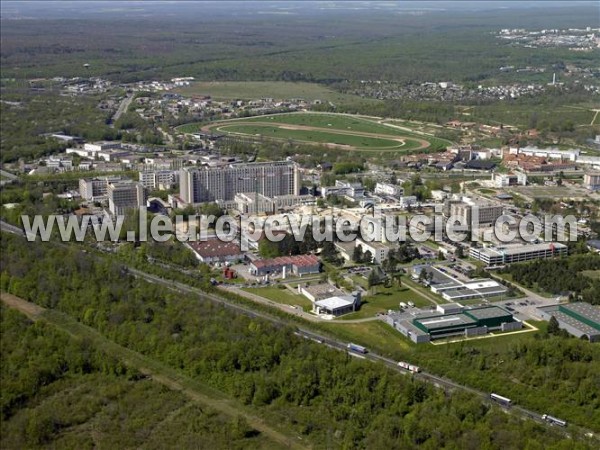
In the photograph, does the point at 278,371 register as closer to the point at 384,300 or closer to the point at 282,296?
the point at 282,296

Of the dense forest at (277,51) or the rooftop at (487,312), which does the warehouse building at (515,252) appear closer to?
the rooftop at (487,312)

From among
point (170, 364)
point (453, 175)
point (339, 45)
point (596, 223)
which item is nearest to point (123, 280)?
point (170, 364)

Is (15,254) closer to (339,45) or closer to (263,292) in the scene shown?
(263,292)

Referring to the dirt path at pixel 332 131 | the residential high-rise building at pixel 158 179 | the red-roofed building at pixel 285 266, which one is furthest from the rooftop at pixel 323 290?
the dirt path at pixel 332 131

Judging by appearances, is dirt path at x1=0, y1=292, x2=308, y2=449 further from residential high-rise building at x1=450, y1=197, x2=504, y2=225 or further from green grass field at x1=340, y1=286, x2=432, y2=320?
residential high-rise building at x1=450, y1=197, x2=504, y2=225

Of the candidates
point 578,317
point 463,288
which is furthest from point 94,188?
point 578,317
